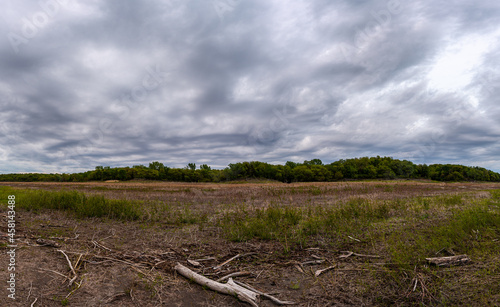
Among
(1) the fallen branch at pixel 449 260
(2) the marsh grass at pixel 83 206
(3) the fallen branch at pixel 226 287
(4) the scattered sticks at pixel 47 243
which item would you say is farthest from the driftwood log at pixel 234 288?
(2) the marsh grass at pixel 83 206

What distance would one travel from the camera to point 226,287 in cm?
526

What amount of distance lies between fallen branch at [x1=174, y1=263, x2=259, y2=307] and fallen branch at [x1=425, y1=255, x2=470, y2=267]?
13.5 feet

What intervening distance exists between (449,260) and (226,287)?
506 cm

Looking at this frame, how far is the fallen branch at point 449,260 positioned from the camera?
5.41 metres

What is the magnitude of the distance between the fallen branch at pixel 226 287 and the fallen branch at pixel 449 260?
4113 mm

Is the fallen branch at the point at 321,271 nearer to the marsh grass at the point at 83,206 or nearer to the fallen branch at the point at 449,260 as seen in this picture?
the fallen branch at the point at 449,260

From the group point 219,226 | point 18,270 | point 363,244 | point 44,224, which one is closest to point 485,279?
point 363,244

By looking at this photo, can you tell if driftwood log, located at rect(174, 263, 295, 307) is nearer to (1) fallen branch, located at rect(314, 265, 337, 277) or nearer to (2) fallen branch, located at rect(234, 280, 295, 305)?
(2) fallen branch, located at rect(234, 280, 295, 305)

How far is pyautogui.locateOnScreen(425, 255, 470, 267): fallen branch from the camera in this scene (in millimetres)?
5410

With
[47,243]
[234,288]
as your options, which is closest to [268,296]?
[234,288]

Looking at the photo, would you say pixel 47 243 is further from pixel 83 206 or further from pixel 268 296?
pixel 268 296

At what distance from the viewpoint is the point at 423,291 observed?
15.0ft

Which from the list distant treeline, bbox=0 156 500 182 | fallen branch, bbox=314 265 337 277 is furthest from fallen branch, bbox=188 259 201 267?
distant treeline, bbox=0 156 500 182

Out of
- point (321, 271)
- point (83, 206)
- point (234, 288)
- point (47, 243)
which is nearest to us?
point (234, 288)
